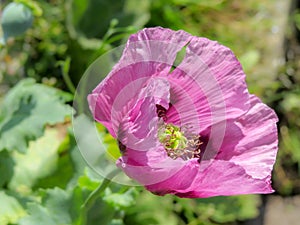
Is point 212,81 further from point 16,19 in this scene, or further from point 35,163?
point 35,163

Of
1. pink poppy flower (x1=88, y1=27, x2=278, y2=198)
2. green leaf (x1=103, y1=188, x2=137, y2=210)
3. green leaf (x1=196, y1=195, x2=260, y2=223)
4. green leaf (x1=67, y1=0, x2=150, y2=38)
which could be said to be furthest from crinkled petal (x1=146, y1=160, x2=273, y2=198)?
green leaf (x1=67, y1=0, x2=150, y2=38)

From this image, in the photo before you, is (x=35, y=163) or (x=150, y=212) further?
(x=150, y=212)

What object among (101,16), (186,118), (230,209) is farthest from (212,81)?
(101,16)

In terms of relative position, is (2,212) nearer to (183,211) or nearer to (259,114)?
(259,114)

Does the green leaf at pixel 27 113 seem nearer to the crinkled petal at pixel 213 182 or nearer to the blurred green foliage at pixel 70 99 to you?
the blurred green foliage at pixel 70 99

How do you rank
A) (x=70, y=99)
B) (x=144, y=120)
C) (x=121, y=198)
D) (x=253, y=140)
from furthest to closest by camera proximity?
1. (x=70, y=99)
2. (x=121, y=198)
3. (x=253, y=140)
4. (x=144, y=120)

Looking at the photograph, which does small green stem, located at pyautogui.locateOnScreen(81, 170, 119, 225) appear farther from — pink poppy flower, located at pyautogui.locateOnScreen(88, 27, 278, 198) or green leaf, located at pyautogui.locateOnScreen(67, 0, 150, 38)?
green leaf, located at pyautogui.locateOnScreen(67, 0, 150, 38)
